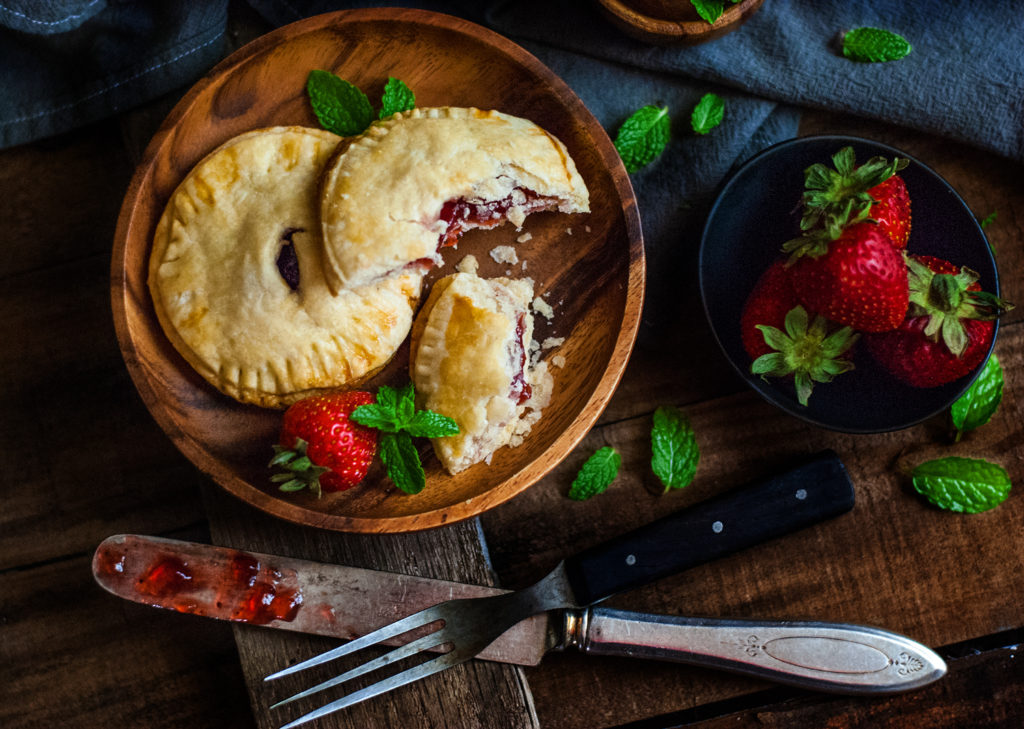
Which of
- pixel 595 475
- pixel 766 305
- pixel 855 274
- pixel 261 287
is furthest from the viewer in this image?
pixel 595 475

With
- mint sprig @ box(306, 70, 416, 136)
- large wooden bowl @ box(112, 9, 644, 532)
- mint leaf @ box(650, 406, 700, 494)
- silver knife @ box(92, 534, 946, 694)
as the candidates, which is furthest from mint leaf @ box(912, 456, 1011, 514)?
mint sprig @ box(306, 70, 416, 136)

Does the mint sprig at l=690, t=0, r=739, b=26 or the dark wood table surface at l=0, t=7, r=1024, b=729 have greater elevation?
the mint sprig at l=690, t=0, r=739, b=26

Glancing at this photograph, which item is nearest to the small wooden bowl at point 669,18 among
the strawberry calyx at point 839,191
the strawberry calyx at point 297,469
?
the strawberry calyx at point 839,191

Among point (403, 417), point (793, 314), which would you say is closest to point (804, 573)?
point (793, 314)

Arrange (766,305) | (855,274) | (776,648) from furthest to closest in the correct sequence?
(776,648)
(766,305)
(855,274)

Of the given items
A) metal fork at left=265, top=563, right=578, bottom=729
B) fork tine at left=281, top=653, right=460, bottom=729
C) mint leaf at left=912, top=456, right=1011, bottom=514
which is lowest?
fork tine at left=281, top=653, right=460, bottom=729

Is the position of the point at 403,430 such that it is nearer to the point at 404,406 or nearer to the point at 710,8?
the point at 404,406

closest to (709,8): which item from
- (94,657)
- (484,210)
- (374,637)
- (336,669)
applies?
(484,210)

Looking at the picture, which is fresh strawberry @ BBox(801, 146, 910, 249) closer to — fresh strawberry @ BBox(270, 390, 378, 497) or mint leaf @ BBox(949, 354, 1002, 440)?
mint leaf @ BBox(949, 354, 1002, 440)

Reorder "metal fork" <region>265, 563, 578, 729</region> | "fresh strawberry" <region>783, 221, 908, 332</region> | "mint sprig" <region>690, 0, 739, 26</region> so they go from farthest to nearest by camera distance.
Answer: "metal fork" <region>265, 563, 578, 729</region>
"mint sprig" <region>690, 0, 739, 26</region>
"fresh strawberry" <region>783, 221, 908, 332</region>
